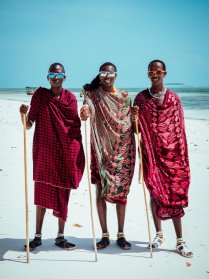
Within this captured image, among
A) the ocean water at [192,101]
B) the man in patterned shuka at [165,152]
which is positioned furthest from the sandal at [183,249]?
the ocean water at [192,101]

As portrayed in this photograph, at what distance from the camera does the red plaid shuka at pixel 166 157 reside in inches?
165

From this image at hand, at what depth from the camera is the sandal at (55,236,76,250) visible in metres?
4.17

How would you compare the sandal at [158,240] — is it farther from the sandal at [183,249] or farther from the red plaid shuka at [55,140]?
the red plaid shuka at [55,140]

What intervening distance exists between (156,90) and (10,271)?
2.73m

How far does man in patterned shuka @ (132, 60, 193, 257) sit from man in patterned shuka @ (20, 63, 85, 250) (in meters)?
0.84

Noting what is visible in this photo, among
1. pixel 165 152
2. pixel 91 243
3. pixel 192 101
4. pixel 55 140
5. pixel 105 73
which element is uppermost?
pixel 105 73

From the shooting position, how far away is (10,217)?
497 cm

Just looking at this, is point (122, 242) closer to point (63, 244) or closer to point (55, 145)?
point (63, 244)

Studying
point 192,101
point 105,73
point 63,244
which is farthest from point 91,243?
point 192,101

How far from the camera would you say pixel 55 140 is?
4.14 metres

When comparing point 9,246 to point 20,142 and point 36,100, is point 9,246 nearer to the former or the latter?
point 36,100

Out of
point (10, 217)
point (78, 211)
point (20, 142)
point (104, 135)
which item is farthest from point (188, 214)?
point (20, 142)

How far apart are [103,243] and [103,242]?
0.01 meters

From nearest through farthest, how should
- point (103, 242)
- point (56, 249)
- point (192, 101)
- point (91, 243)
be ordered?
point (56, 249) → point (103, 242) → point (91, 243) → point (192, 101)
